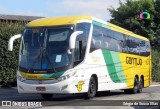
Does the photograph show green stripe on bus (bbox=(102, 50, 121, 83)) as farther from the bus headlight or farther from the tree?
the tree

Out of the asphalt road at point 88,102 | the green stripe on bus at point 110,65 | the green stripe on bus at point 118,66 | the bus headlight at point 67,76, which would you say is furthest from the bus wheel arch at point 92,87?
the green stripe on bus at point 118,66

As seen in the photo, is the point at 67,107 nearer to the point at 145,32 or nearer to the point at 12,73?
the point at 12,73

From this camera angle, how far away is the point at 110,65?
20531mm

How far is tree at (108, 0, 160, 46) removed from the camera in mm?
49250

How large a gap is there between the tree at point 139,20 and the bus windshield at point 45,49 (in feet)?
106

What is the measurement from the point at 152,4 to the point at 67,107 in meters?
37.5

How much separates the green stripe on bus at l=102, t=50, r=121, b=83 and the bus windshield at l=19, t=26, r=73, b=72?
3.21 meters

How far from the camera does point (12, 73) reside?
26891 millimetres

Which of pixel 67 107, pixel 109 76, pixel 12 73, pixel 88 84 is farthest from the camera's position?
pixel 12 73

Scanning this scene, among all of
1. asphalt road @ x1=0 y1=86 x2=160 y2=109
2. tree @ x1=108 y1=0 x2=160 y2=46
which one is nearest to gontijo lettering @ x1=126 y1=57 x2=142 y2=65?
asphalt road @ x1=0 y1=86 x2=160 y2=109

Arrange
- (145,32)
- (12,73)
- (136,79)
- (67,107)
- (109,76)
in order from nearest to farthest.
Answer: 1. (67,107)
2. (109,76)
3. (136,79)
4. (12,73)
5. (145,32)

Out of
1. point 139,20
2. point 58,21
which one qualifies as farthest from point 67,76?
point 139,20

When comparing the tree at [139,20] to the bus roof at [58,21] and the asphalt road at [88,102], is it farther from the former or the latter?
the bus roof at [58,21]

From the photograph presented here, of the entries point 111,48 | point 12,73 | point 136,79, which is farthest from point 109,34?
point 12,73
